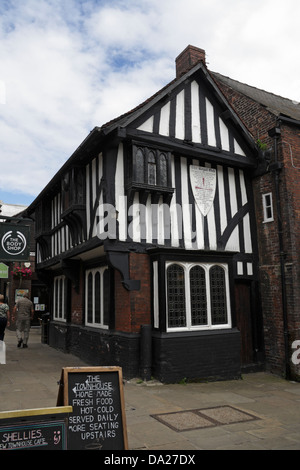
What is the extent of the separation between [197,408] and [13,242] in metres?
5.43

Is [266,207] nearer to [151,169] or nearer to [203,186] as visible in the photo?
[203,186]

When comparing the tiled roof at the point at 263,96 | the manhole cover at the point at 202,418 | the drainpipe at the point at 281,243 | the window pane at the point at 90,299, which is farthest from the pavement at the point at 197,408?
the tiled roof at the point at 263,96

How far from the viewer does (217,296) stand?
29.6ft

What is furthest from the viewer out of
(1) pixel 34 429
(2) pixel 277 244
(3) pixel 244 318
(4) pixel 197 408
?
(3) pixel 244 318

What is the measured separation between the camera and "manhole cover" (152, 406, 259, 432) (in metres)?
5.43

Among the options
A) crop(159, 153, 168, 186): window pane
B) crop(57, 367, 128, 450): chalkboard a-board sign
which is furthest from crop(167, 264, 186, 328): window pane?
crop(57, 367, 128, 450): chalkboard a-board sign

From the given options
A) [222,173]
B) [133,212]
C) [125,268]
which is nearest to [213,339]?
A: [125,268]

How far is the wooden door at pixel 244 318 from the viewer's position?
9.82 m

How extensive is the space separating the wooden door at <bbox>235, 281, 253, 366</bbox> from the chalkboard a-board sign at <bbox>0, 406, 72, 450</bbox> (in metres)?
7.08

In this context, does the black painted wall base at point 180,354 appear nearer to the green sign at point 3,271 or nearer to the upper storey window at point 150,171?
the upper storey window at point 150,171

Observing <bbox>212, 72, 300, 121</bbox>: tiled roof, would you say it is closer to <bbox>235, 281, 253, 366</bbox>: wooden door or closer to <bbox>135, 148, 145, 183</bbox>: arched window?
<bbox>135, 148, 145, 183</bbox>: arched window

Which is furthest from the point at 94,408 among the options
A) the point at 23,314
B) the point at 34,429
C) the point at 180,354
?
the point at 23,314

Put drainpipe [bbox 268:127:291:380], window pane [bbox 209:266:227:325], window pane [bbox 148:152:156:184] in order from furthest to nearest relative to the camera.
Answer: drainpipe [bbox 268:127:291:380], window pane [bbox 209:266:227:325], window pane [bbox 148:152:156:184]
